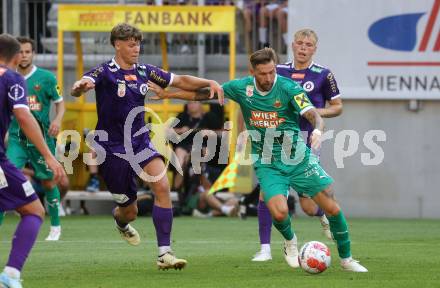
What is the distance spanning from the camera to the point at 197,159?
19625mm

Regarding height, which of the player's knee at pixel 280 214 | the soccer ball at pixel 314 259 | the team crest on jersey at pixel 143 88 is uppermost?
the team crest on jersey at pixel 143 88

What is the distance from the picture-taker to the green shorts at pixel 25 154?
1398cm

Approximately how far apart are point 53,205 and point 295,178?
499cm

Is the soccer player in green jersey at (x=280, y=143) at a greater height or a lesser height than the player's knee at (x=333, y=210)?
greater

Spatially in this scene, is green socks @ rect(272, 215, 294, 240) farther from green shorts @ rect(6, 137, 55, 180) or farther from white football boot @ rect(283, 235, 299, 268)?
green shorts @ rect(6, 137, 55, 180)

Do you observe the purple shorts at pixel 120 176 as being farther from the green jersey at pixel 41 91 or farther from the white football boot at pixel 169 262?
the green jersey at pixel 41 91

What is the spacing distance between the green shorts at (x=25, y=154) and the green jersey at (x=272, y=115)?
4.33 m

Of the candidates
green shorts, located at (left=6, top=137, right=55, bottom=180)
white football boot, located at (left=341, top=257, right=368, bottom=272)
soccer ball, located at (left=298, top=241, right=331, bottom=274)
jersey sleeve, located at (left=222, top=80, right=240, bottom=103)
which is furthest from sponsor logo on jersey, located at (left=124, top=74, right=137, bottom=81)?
green shorts, located at (left=6, top=137, right=55, bottom=180)

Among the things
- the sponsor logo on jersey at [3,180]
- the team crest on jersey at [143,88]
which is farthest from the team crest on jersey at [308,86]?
the sponsor logo on jersey at [3,180]

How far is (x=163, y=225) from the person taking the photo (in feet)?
34.4

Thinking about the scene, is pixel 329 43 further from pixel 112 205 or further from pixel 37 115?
pixel 37 115

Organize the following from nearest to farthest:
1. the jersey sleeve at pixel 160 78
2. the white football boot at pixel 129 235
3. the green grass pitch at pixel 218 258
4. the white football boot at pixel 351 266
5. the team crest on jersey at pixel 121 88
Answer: the green grass pitch at pixel 218 258 < the white football boot at pixel 351 266 < the team crest on jersey at pixel 121 88 < the jersey sleeve at pixel 160 78 < the white football boot at pixel 129 235

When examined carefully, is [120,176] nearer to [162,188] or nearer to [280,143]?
[162,188]

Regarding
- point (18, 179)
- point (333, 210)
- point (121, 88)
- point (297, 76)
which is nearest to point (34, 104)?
point (297, 76)
